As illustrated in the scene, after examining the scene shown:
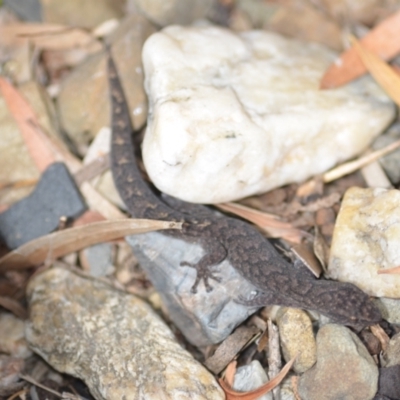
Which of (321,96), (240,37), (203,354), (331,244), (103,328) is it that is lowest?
(203,354)

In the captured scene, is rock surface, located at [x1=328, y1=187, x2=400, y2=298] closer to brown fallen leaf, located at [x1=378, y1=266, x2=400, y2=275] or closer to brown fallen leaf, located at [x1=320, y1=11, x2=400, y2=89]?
brown fallen leaf, located at [x1=378, y1=266, x2=400, y2=275]

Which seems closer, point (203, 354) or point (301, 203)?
point (203, 354)

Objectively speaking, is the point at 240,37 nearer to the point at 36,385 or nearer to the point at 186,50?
the point at 186,50

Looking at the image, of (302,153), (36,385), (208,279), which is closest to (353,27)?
(302,153)

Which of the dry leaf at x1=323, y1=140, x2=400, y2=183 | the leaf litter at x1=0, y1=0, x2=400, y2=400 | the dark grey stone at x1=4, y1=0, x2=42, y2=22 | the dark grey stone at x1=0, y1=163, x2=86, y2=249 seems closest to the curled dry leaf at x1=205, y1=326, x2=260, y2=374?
the leaf litter at x1=0, y1=0, x2=400, y2=400

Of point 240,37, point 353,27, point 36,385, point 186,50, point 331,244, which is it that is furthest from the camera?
point 353,27

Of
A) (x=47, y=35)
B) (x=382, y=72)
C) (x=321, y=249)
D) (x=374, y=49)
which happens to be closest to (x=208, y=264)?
(x=321, y=249)

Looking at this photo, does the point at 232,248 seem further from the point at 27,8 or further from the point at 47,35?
the point at 27,8
